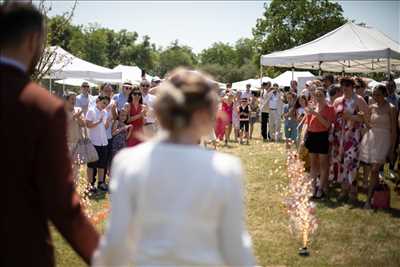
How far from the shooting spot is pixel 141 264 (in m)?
2.03

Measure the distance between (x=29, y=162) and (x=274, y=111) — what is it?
59.1 ft

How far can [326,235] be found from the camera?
7.14 meters

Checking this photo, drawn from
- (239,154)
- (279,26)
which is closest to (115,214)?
(239,154)

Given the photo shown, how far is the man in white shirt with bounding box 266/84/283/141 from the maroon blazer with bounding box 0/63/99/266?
58.0 feet

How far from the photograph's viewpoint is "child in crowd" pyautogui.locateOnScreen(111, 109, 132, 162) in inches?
382

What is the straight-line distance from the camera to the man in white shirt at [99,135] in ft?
31.7

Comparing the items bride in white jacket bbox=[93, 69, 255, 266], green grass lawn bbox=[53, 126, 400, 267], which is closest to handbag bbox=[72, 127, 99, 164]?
green grass lawn bbox=[53, 126, 400, 267]

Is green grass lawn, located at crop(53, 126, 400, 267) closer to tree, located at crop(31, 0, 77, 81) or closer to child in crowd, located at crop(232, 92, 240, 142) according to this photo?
tree, located at crop(31, 0, 77, 81)

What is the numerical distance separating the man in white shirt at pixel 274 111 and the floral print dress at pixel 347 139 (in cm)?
1023

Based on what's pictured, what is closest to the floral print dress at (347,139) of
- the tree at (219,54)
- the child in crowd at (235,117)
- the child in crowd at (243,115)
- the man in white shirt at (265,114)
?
the child in crowd at (243,115)

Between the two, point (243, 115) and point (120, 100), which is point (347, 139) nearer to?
point (120, 100)

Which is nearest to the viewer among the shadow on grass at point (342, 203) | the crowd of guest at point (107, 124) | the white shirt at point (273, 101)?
the shadow on grass at point (342, 203)

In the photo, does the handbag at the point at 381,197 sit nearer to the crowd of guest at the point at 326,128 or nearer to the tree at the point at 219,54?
the crowd of guest at the point at 326,128

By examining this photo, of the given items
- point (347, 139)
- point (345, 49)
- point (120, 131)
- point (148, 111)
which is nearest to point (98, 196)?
point (120, 131)
